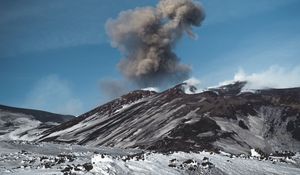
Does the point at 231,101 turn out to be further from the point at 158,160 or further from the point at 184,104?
the point at 158,160

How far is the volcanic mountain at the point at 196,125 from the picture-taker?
105 meters

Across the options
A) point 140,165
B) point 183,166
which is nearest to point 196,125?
point 183,166

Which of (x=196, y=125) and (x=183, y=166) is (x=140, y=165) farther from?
(x=196, y=125)

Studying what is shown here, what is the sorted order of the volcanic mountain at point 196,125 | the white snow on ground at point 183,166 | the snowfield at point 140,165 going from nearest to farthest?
1. the snowfield at point 140,165
2. the white snow on ground at point 183,166
3. the volcanic mountain at point 196,125

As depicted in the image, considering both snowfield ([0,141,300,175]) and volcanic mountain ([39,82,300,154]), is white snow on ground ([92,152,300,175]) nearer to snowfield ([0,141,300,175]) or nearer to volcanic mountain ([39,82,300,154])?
snowfield ([0,141,300,175])

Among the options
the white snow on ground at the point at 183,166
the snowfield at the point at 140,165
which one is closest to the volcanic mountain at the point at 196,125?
the white snow on ground at the point at 183,166

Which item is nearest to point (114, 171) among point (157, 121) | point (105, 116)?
point (157, 121)

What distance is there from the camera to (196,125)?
121m

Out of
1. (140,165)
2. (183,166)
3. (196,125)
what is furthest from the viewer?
(196,125)

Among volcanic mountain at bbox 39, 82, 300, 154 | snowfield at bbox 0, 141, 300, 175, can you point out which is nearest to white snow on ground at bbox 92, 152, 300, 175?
snowfield at bbox 0, 141, 300, 175

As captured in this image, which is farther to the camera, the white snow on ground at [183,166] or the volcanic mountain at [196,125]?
the volcanic mountain at [196,125]

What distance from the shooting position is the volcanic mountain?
105488mm

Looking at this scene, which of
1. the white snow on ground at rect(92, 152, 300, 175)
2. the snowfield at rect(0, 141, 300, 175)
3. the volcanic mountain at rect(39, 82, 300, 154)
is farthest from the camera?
the volcanic mountain at rect(39, 82, 300, 154)

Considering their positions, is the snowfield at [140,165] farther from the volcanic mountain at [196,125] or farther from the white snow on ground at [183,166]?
the volcanic mountain at [196,125]
